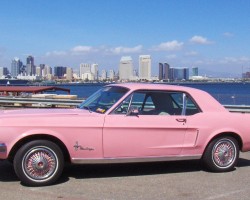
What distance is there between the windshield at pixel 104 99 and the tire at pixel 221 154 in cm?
171

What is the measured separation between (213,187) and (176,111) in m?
1.42

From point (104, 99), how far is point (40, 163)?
1.50 meters

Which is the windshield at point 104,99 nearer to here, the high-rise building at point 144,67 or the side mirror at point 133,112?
the side mirror at point 133,112

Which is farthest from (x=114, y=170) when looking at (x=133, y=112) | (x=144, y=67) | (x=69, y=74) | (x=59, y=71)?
(x=59, y=71)

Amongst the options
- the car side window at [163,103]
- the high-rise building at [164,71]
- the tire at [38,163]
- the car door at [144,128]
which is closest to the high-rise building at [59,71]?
the high-rise building at [164,71]

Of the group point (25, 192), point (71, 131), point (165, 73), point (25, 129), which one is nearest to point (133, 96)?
point (71, 131)

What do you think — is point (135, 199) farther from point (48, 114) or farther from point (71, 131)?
point (48, 114)

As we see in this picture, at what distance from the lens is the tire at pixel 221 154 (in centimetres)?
683

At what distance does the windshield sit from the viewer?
253 inches

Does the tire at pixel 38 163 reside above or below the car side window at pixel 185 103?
below

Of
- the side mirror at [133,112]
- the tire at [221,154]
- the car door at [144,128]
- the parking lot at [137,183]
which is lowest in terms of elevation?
the parking lot at [137,183]

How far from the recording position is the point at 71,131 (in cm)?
593

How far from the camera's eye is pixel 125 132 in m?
6.19

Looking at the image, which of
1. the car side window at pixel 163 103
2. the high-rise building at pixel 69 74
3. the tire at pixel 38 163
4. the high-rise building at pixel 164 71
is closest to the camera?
the tire at pixel 38 163
